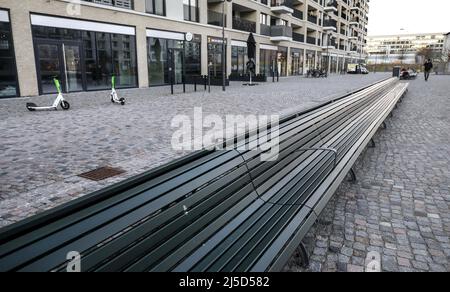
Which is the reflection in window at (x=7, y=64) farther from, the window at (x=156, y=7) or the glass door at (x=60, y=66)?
the window at (x=156, y=7)

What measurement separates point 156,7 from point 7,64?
1065 centimetres

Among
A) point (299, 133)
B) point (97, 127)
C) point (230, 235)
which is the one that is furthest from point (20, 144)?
point (230, 235)

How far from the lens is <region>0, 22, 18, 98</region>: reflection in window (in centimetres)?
1380

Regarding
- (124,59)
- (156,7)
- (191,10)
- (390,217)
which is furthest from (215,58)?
(390,217)

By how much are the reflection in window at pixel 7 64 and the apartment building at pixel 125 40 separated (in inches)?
1.4

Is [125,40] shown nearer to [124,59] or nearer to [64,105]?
[124,59]

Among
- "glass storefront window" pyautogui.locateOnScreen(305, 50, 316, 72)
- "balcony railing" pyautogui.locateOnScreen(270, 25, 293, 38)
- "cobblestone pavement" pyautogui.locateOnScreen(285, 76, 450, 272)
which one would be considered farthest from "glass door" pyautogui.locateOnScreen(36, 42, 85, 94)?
"glass storefront window" pyautogui.locateOnScreen(305, 50, 316, 72)

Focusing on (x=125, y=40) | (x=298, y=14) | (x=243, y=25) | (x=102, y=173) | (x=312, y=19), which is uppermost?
(x=312, y=19)

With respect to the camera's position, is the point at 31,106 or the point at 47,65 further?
the point at 47,65

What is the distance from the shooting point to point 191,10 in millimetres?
24672

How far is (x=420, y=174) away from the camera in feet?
16.9

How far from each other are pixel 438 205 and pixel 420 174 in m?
1.26

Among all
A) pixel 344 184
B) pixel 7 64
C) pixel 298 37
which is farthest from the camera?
pixel 298 37

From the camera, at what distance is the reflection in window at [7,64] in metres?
13.8
